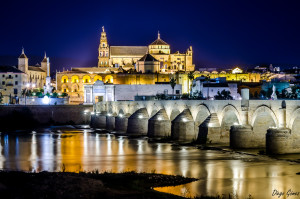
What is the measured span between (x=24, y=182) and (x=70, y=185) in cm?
186

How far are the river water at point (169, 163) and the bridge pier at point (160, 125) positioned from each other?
2.49 meters

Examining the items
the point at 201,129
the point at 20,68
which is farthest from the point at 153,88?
the point at 201,129

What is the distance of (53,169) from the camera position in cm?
2670

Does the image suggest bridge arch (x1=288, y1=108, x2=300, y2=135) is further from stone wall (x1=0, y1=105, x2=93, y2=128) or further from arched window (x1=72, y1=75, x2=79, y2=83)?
arched window (x1=72, y1=75, x2=79, y2=83)

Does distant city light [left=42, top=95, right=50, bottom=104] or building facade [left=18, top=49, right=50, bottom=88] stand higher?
building facade [left=18, top=49, right=50, bottom=88]

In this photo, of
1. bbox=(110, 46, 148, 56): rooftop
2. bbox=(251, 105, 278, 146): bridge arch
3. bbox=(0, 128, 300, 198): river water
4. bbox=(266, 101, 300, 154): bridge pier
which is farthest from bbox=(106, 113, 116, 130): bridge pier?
bbox=(110, 46, 148, 56): rooftop

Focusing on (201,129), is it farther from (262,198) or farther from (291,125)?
(262,198)

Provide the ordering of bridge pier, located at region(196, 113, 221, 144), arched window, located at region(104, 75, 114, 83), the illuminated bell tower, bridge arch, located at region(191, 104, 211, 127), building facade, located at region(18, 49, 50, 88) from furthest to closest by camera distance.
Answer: the illuminated bell tower < building facade, located at region(18, 49, 50, 88) < arched window, located at region(104, 75, 114, 83) < bridge arch, located at region(191, 104, 211, 127) < bridge pier, located at region(196, 113, 221, 144)

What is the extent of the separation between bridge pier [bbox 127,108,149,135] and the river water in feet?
18.7

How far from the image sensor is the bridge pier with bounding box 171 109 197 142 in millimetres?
39062

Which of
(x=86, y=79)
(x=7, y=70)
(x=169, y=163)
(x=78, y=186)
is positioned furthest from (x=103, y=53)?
(x=78, y=186)

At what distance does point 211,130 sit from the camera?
34.8 meters

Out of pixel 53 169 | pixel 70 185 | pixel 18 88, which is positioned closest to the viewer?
pixel 70 185

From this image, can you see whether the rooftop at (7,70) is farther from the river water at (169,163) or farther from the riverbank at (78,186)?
the riverbank at (78,186)
